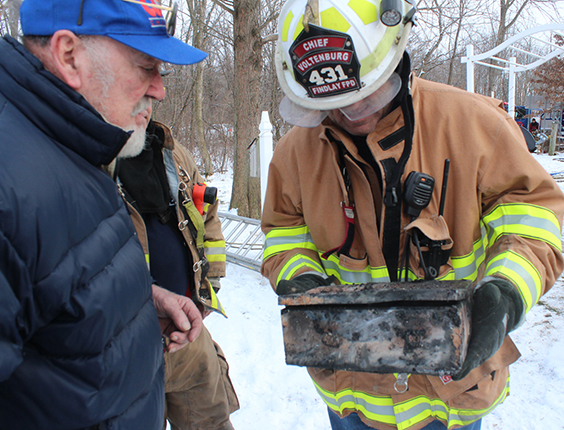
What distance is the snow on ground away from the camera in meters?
2.76

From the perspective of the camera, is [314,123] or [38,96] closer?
[38,96]

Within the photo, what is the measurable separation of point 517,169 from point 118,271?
1.35 metres

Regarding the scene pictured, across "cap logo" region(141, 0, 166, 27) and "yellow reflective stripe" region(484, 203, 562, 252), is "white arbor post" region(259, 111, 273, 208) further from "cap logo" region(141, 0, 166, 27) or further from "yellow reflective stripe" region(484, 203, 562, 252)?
"yellow reflective stripe" region(484, 203, 562, 252)

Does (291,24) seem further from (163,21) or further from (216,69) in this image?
(216,69)

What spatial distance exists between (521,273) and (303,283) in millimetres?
789

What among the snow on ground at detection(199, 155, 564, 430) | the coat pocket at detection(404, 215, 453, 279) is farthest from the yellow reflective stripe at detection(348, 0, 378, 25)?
the snow on ground at detection(199, 155, 564, 430)

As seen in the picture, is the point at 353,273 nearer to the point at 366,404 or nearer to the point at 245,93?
the point at 366,404

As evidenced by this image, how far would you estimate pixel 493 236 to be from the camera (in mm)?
1452

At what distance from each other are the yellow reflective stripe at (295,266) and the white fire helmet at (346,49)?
67 centimetres

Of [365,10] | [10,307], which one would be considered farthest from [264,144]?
[10,307]

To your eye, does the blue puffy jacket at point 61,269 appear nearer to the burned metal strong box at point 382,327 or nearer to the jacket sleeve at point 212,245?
the burned metal strong box at point 382,327

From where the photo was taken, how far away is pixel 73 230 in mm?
1058

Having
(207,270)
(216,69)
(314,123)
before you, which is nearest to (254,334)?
(207,270)

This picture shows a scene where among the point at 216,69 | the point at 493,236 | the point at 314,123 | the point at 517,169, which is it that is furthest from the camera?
the point at 216,69
